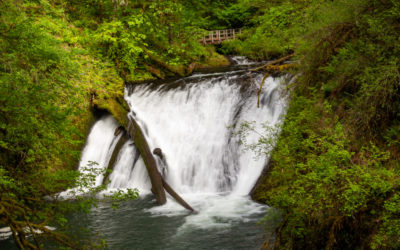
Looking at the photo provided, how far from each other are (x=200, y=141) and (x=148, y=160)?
1.98 metres

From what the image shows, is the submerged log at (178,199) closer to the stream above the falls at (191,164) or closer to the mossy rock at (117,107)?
the stream above the falls at (191,164)

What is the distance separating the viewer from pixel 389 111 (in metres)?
6.45

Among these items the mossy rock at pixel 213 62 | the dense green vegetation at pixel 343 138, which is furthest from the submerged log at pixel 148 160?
the mossy rock at pixel 213 62

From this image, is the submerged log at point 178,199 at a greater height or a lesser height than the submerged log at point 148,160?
lesser

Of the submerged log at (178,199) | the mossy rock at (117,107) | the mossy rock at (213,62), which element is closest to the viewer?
the submerged log at (178,199)

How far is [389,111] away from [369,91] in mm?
518

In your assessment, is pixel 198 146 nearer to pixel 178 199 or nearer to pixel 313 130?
pixel 178 199

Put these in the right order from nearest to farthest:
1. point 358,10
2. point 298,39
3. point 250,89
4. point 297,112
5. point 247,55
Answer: point 358,10
point 297,112
point 298,39
point 250,89
point 247,55

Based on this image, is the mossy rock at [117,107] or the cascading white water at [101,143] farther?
the mossy rock at [117,107]

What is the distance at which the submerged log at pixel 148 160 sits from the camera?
9812 mm

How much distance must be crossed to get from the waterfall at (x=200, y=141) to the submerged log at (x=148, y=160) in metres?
0.33

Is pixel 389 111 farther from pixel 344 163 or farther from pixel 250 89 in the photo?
pixel 250 89

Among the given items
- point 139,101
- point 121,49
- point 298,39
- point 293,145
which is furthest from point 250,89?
point 121,49

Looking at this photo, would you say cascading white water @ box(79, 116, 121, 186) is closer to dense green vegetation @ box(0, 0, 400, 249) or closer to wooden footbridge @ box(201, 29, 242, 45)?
dense green vegetation @ box(0, 0, 400, 249)
